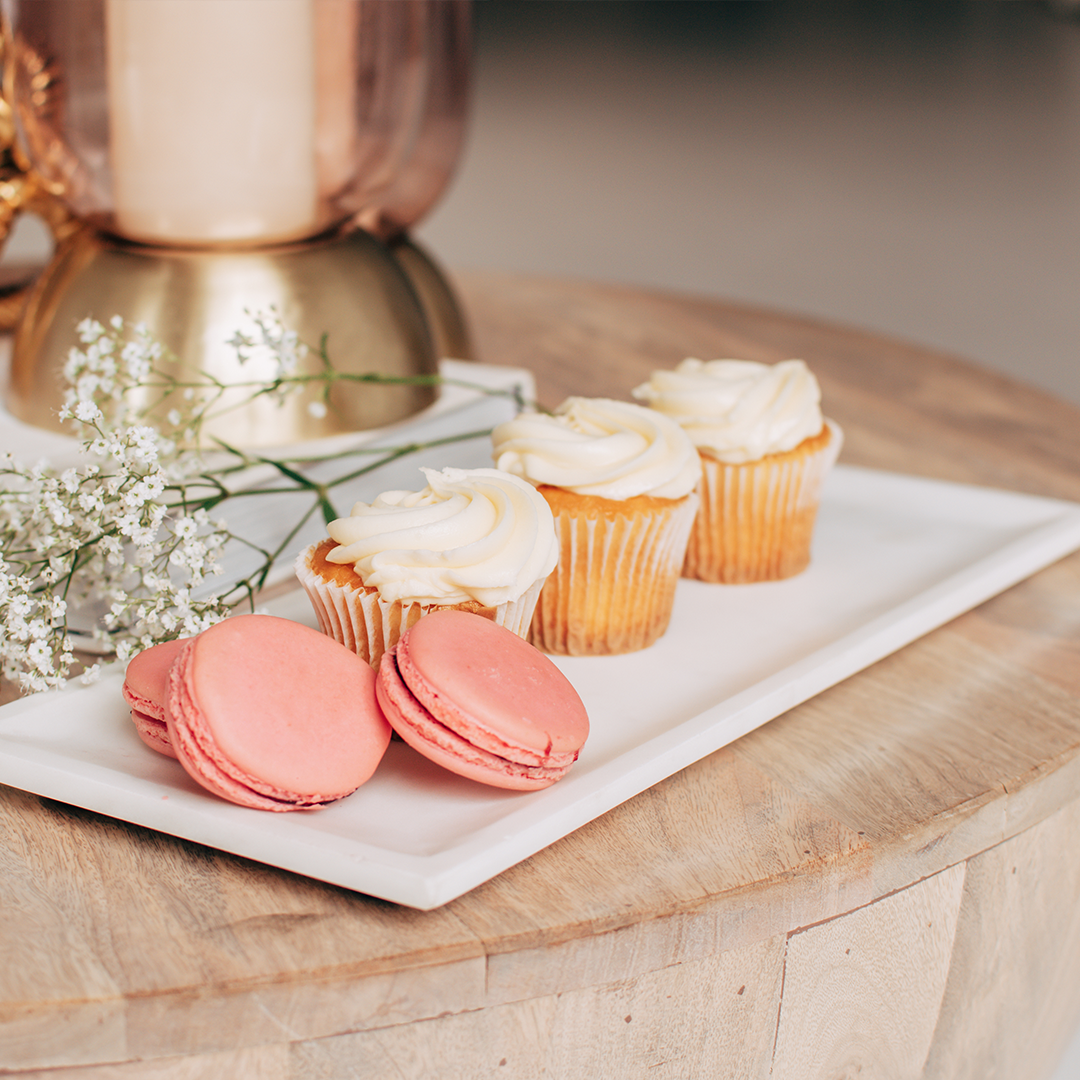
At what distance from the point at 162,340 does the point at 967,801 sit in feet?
1.80

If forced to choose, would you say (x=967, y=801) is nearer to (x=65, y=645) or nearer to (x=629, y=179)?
(x=65, y=645)

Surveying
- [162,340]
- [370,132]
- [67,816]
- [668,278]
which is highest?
[370,132]

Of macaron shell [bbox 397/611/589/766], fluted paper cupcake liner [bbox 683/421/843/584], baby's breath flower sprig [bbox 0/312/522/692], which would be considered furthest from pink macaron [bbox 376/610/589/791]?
fluted paper cupcake liner [bbox 683/421/843/584]

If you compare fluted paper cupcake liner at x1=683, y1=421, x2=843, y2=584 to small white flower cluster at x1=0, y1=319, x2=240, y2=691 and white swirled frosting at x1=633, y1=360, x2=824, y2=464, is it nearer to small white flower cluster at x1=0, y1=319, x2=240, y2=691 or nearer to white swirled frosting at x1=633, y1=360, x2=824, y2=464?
white swirled frosting at x1=633, y1=360, x2=824, y2=464

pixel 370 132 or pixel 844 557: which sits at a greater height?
pixel 370 132

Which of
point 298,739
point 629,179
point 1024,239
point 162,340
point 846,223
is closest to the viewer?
point 298,739

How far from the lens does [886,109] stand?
313 centimetres

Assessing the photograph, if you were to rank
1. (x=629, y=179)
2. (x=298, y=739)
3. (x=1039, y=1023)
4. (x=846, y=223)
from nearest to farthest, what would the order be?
(x=298, y=739) → (x=1039, y=1023) → (x=846, y=223) → (x=629, y=179)

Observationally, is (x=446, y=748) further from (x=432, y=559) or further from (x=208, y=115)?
(x=208, y=115)

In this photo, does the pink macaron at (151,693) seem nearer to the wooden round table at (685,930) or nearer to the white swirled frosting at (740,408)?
the wooden round table at (685,930)

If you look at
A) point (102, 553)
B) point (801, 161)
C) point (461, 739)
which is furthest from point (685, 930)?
point (801, 161)

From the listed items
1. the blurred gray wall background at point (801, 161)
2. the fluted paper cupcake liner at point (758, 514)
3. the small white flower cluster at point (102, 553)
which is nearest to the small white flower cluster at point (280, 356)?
the small white flower cluster at point (102, 553)

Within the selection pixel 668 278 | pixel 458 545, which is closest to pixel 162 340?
pixel 458 545

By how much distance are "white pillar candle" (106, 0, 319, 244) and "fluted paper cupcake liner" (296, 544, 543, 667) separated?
0.30m
